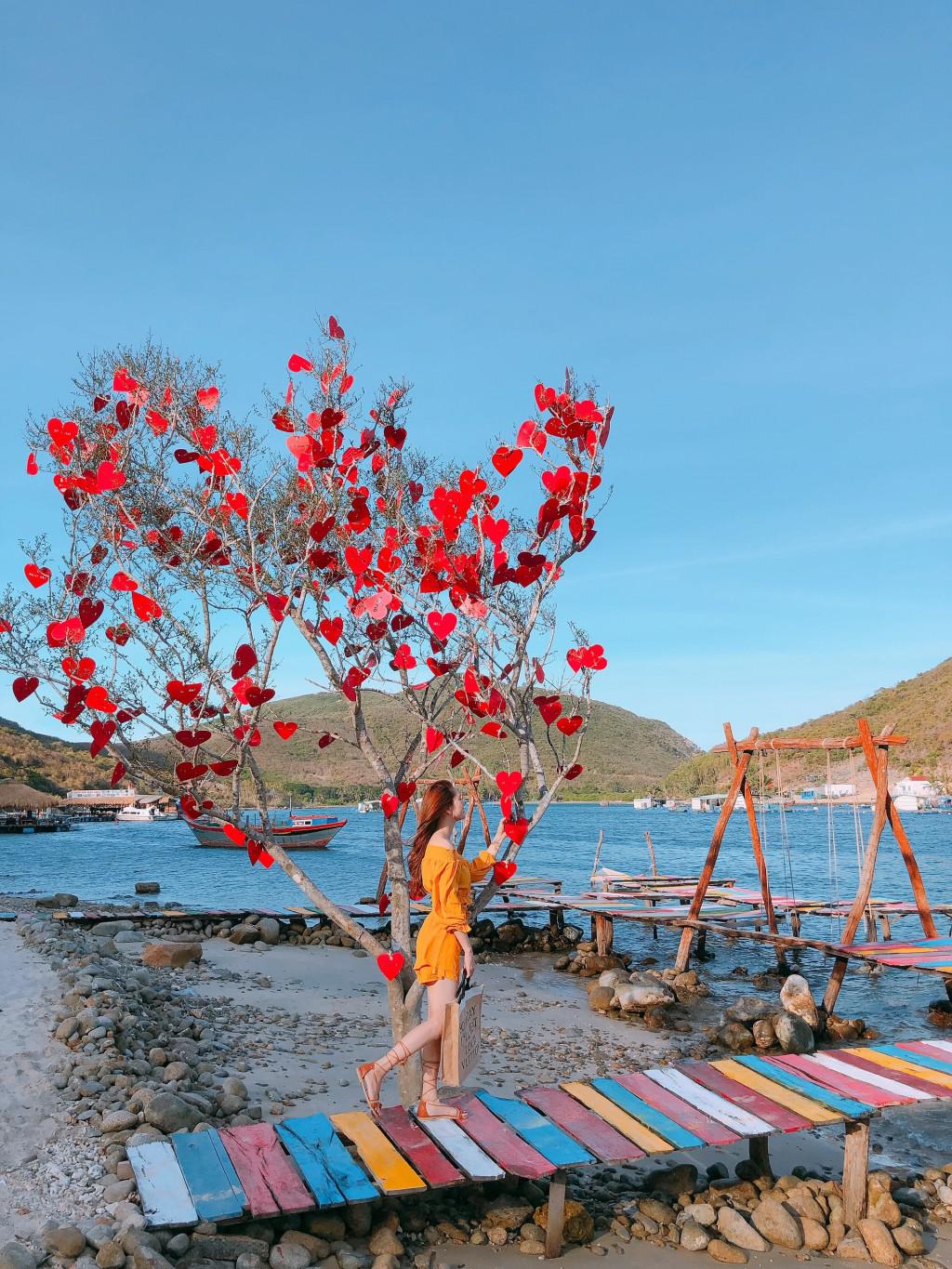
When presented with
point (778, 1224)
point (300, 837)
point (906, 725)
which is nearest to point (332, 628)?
point (778, 1224)

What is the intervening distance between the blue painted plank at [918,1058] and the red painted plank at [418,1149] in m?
3.82

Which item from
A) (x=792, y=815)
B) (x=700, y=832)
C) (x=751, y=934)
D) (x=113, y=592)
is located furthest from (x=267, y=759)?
(x=113, y=592)

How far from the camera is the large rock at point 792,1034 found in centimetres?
1066

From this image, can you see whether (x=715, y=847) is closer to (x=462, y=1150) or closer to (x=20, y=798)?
(x=462, y=1150)

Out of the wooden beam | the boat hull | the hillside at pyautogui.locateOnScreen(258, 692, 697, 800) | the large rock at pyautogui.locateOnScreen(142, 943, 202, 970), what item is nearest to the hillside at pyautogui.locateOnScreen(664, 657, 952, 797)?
the hillside at pyautogui.locateOnScreen(258, 692, 697, 800)

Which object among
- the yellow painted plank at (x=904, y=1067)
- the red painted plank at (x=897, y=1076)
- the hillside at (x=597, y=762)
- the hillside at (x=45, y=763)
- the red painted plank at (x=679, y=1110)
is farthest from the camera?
the hillside at (x=597, y=762)

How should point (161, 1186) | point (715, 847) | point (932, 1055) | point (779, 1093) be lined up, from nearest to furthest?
1. point (161, 1186)
2. point (779, 1093)
3. point (932, 1055)
4. point (715, 847)

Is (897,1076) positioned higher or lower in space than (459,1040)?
lower

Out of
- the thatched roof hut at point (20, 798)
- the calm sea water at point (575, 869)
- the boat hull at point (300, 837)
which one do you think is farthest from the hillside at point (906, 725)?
the thatched roof hut at point (20, 798)

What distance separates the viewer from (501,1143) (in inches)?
194

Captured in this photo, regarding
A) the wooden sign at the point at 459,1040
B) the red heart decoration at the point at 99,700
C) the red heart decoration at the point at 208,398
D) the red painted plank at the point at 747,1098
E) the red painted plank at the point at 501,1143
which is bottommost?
the red painted plank at the point at 747,1098

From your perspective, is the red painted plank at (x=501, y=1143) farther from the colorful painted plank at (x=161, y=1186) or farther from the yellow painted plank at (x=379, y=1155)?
the colorful painted plank at (x=161, y=1186)

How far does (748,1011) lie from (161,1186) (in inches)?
346

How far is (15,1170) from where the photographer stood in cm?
491
